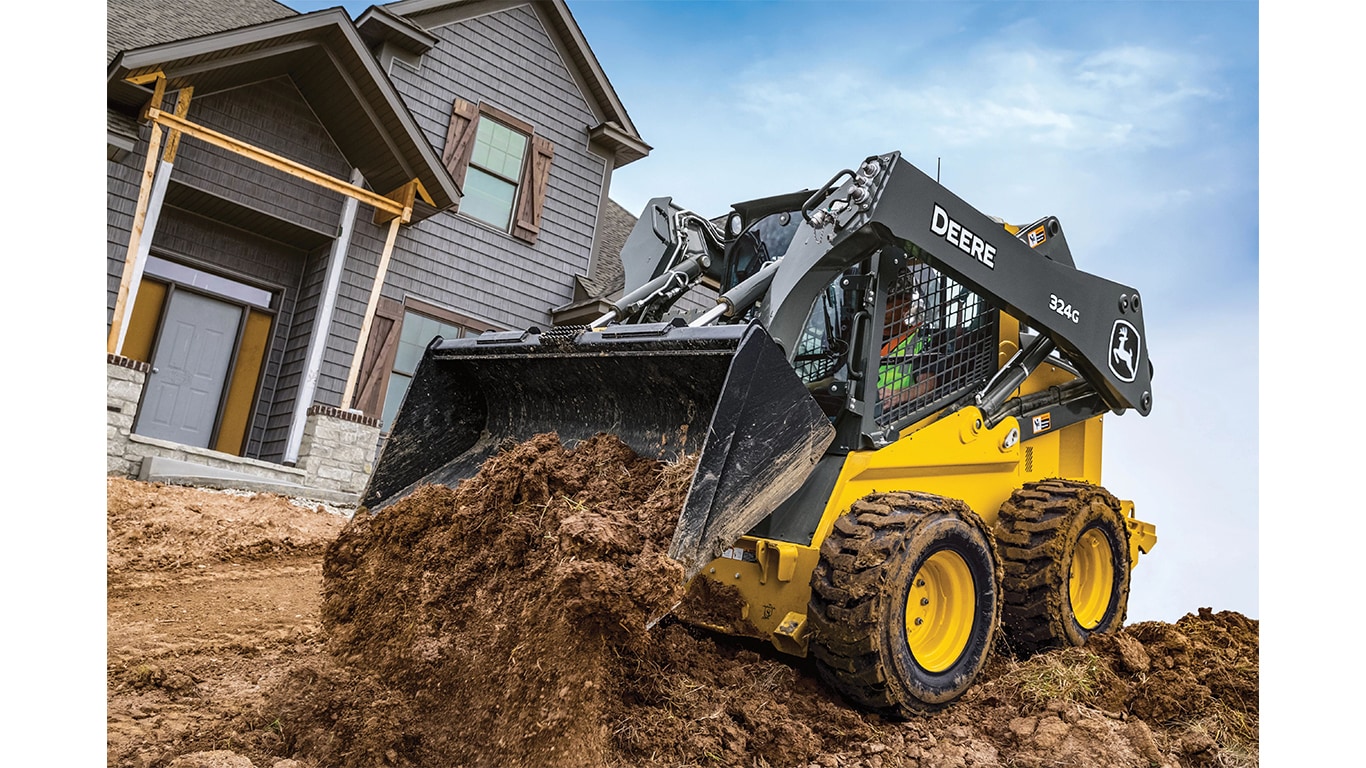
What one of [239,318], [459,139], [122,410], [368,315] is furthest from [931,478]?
[459,139]

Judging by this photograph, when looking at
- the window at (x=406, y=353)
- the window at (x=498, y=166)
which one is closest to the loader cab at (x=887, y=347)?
the window at (x=406, y=353)

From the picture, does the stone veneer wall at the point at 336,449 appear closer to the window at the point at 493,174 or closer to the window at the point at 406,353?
the window at the point at 406,353

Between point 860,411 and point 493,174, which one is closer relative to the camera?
point 860,411

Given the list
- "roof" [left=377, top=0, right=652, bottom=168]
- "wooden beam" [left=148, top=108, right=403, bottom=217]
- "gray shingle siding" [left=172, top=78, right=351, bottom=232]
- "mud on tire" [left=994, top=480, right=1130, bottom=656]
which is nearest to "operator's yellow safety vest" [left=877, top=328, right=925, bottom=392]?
"mud on tire" [left=994, top=480, right=1130, bottom=656]

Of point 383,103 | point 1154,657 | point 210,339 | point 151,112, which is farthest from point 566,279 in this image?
point 1154,657

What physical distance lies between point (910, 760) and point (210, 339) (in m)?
9.05

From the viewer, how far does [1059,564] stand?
13.9 ft

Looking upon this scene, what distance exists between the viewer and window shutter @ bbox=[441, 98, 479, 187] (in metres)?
11.1

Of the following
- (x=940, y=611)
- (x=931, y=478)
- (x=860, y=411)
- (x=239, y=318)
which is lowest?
(x=940, y=611)

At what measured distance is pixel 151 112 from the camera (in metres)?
8.30

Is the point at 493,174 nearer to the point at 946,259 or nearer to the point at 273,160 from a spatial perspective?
the point at 273,160

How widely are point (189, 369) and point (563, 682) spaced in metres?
8.52

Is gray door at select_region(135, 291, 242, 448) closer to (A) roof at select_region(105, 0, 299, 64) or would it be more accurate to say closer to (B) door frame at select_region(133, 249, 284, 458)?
(B) door frame at select_region(133, 249, 284, 458)

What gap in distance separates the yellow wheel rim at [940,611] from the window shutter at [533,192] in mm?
8957
